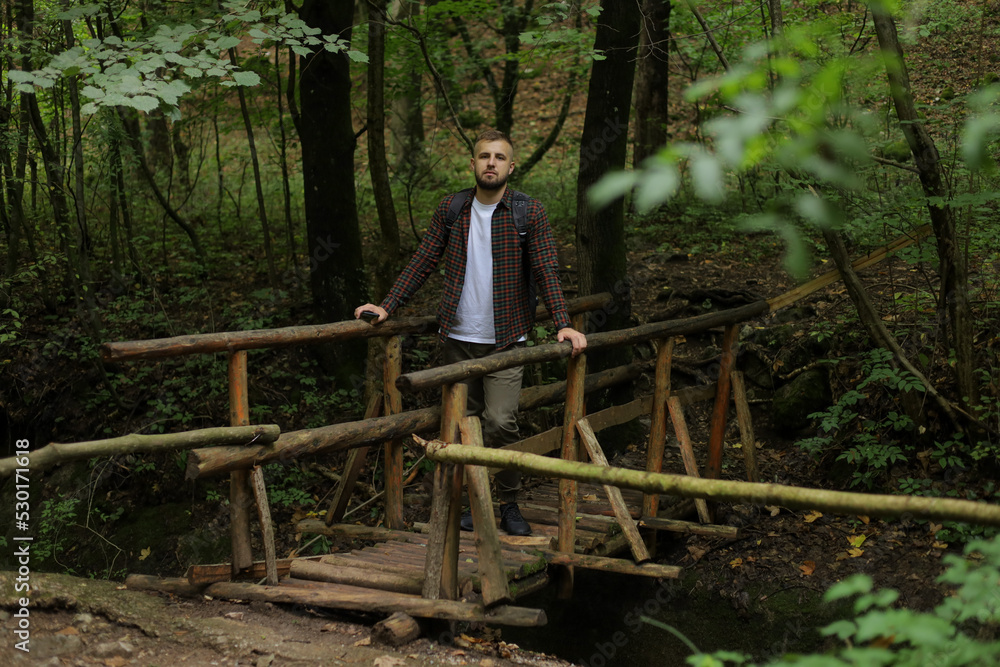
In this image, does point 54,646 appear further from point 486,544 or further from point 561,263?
point 561,263

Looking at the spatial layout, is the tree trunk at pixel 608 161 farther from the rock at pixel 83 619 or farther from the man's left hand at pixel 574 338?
the rock at pixel 83 619

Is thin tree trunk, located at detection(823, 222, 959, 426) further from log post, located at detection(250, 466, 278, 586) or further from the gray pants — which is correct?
log post, located at detection(250, 466, 278, 586)

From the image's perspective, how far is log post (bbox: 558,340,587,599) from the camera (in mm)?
4789

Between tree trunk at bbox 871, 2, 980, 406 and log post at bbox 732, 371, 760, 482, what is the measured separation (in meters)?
1.55

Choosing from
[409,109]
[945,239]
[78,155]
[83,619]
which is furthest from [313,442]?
[409,109]

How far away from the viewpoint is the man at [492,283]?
464 cm

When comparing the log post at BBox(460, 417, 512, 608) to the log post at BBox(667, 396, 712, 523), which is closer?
the log post at BBox(460, 417, 512, 608)

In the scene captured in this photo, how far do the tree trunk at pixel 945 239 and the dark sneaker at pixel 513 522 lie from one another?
3245mm

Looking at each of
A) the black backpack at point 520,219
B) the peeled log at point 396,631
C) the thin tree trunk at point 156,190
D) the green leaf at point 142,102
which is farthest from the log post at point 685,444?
the thin tree trunk at point 156,190

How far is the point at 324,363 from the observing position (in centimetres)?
864

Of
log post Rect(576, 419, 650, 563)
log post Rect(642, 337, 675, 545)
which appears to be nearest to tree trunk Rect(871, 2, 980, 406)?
log post Rect(642, 337, 675, 545)

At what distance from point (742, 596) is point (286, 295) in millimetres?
6443

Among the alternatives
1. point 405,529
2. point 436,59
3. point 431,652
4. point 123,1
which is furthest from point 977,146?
point 436,59

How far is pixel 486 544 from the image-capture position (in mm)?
3840
